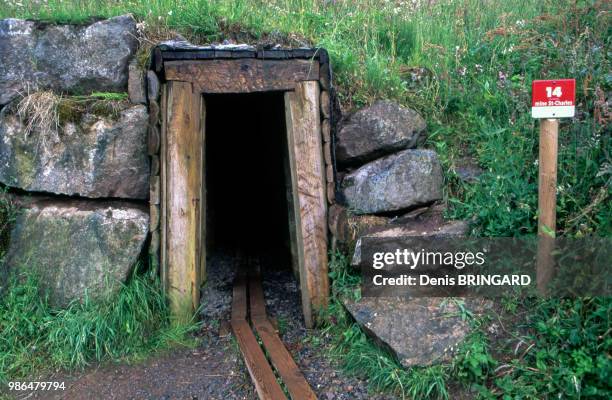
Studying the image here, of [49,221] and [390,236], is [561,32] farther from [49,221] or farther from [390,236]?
[49,221]

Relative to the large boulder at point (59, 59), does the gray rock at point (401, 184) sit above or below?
below

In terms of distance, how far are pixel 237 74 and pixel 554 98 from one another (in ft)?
7.60

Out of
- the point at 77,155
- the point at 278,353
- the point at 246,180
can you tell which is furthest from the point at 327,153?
the point at 246,180

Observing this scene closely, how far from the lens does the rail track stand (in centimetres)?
355

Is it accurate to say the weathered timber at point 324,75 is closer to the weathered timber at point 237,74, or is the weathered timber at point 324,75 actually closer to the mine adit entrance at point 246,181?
the weathered timber at point 237,74

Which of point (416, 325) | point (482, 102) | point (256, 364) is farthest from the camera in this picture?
point (482, 102)

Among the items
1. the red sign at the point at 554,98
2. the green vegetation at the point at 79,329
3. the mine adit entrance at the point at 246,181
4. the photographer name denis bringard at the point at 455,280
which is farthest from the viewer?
the mine adit entrance at the point at 246,181

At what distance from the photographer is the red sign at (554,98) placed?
3.28 m

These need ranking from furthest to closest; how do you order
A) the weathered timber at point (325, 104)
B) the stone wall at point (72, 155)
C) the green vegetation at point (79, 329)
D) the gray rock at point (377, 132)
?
the gray rock at point (377, 132) → the weathered timber at point (325, 104) → the stone wall at point (72, 155) → the green vegetation at point (79, 329)

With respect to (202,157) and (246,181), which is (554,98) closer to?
(202,157)

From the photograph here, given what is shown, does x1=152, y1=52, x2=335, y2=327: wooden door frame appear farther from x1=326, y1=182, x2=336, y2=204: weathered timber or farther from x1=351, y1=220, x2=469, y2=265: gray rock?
x1=351, y1=220, x2=469, y2=265: gray rock

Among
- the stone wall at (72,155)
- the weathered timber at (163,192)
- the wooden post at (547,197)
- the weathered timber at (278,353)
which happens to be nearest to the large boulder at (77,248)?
the stone wall at (72,155)

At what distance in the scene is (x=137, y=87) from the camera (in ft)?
14.9

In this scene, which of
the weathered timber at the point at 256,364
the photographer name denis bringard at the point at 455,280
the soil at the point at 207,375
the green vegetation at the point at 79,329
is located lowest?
the soil at the point at 207,375
